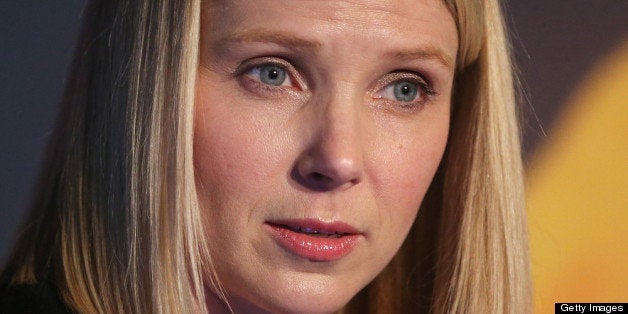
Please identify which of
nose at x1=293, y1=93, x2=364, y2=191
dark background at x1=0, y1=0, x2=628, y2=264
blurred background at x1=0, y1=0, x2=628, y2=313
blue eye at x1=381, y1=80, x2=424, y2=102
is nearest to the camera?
nose at x1=293, y1=93, x2=364, y2=191

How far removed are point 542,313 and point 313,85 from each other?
0.87m

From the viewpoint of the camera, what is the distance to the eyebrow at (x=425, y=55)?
3.72 feet

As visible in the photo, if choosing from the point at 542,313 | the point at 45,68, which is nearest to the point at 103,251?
the point at 45,68

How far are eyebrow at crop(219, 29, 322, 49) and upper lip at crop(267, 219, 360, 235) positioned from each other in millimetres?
216

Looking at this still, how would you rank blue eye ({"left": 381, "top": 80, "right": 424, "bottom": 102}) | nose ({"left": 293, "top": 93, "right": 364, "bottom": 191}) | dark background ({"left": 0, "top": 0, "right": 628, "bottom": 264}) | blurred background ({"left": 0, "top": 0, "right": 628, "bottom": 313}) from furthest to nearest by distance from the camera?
blurred background ({"left": 0, "top": 0, "right": 628, "bottom": 313}) → dark background ({"left": 0, "top": 0, "right": 628, "bottom": 264}) → blue eye ({"left": 381, "top": 80, "right": 424, "bottom": 102}) → nose ({"left": 293, "top": 93, "right": 364, "bottom": 191})

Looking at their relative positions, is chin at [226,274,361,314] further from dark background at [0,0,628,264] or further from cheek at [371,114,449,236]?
dark background at [0,0,628,264]

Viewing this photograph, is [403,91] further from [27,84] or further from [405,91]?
[27,84]

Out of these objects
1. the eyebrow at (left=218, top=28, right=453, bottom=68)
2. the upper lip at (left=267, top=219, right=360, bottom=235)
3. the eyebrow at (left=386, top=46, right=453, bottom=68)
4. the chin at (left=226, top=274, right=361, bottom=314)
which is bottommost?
the chin at (left=226, top=274, right=361, bottom=314)

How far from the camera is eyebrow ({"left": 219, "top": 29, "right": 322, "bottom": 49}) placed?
1066mm

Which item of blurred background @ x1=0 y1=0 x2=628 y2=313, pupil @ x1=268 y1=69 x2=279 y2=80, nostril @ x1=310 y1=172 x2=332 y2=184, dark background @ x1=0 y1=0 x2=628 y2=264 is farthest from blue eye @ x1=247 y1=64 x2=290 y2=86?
blurred background @ x1=0 y1=0 x2=628 y2=313

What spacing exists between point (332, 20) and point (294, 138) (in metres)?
0.15

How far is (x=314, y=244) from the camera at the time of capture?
1109mm

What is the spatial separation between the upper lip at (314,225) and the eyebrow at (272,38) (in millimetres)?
216

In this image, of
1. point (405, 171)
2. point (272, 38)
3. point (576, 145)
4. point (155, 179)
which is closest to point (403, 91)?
point (405, 171)
